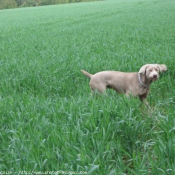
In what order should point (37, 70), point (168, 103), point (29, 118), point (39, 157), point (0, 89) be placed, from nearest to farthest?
point (39, 157), point (29, 118), point (168, 103), point (0, 89), point (37, 70)

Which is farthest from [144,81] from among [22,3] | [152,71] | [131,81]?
[22,3]

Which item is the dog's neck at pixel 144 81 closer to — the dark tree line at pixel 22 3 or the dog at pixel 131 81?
the dog at pixel 131 81

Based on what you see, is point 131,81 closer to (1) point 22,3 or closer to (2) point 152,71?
(2) point 152,71

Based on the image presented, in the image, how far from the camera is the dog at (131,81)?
14.2 feet

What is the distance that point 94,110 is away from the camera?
355 centimetres

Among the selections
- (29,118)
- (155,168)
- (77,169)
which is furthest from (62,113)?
(155,168)

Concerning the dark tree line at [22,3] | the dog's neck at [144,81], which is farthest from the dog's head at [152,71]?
the dark tree line at [22,3]

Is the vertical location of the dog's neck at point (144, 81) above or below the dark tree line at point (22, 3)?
below

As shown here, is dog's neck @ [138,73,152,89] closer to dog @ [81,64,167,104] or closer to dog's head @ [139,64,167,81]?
dog @ [81,64,167,104]

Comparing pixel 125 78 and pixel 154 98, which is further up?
pixel 125 78

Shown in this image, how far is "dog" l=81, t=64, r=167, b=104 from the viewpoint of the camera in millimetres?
4324

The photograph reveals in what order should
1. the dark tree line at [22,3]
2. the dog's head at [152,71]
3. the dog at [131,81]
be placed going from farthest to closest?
the dark tree line at [22,3]
the dog at [131,81]
the dog's head at [152,71]

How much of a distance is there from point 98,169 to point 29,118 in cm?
143

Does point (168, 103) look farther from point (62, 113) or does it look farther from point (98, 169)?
point (98, 169)
